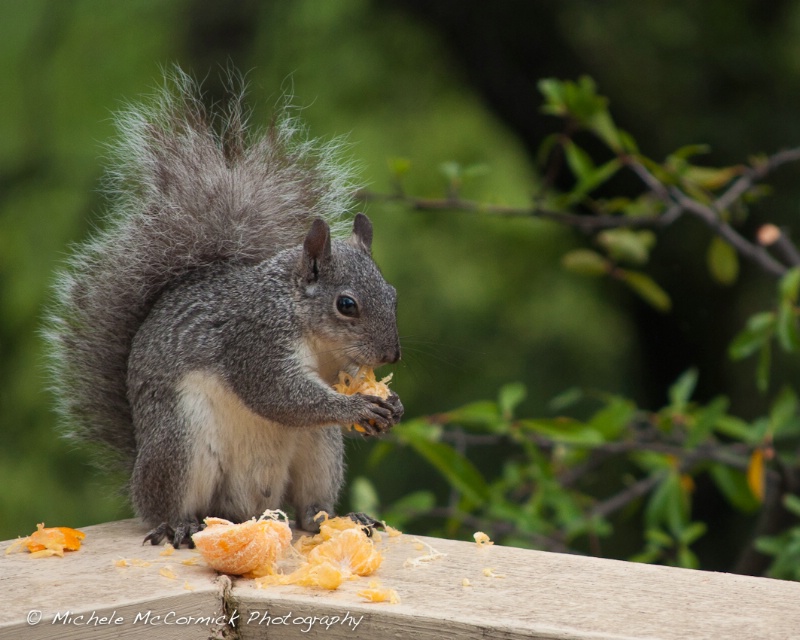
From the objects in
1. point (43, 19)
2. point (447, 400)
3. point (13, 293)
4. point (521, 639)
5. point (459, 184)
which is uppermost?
point (43, 19)

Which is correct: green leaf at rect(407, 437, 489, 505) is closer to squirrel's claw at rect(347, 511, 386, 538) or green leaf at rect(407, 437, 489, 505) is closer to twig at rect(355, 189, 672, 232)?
squirrel's claw at rect(347, 511, 386, 538)

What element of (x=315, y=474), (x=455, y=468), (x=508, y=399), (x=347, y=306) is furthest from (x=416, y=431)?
(x=347, y=306)

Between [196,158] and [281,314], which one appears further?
[196,158]

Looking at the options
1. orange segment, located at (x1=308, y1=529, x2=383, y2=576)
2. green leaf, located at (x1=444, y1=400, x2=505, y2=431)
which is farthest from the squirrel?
green leaf, located at (x1=444, y1=400, x2=505, y2=431)

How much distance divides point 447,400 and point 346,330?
121 cm

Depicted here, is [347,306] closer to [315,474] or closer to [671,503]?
[315,474]

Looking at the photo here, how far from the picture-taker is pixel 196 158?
1477 mm

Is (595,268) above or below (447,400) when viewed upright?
above

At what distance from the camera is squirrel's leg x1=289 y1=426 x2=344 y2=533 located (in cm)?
140

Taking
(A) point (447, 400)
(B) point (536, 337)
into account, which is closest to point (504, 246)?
(B) point (536, 337)

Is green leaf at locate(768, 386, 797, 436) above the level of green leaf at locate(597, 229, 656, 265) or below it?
below

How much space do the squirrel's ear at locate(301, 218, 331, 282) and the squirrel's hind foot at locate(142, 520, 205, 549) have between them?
341 mm

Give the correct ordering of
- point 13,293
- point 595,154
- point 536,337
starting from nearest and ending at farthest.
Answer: point 13,293
point 536,337
point 595,154

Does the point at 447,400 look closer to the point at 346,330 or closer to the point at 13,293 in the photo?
the point at 13,293
